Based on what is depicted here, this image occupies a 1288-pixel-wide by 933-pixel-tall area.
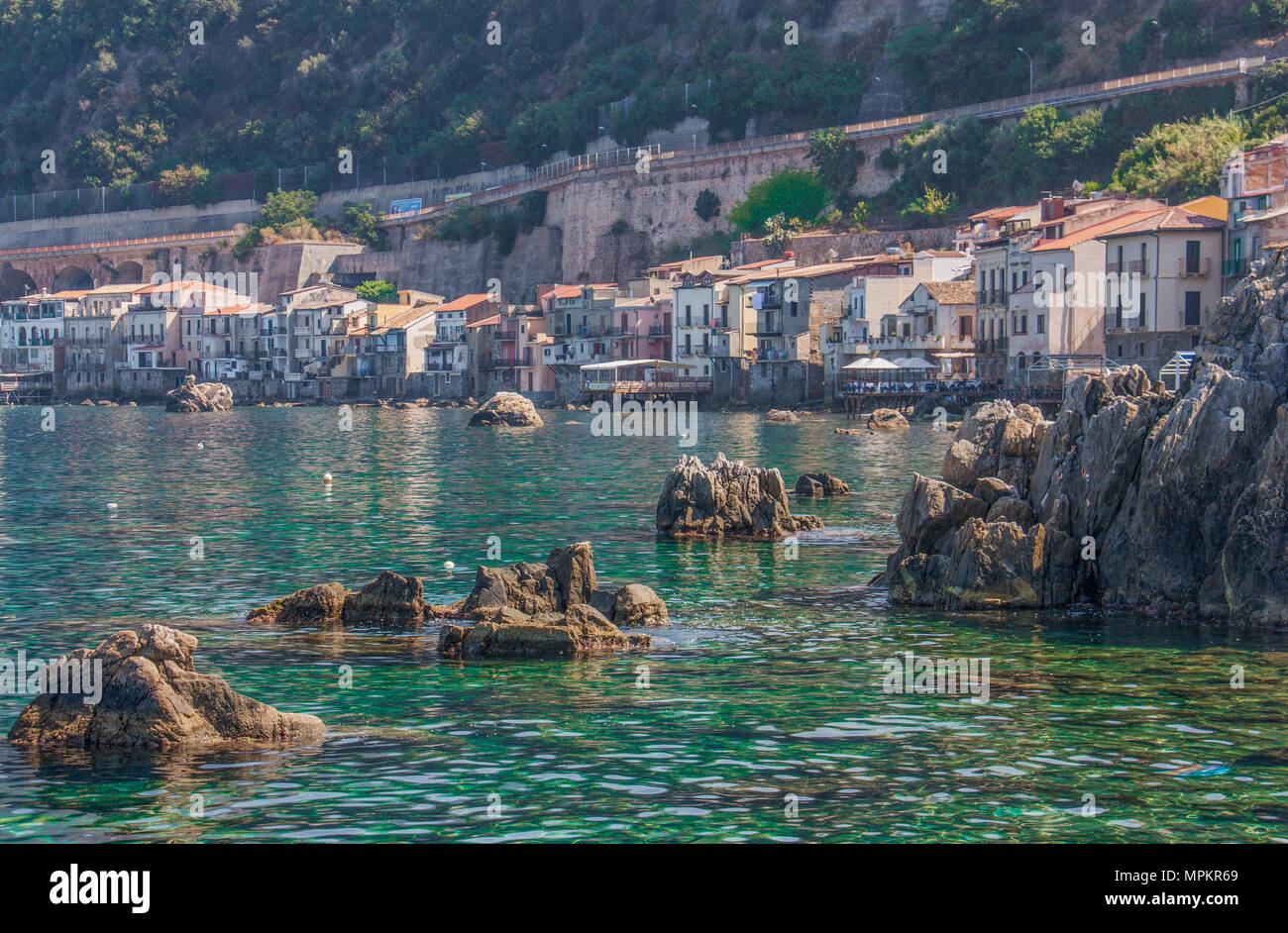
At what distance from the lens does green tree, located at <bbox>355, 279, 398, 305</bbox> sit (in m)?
126

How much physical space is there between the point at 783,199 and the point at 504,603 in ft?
287

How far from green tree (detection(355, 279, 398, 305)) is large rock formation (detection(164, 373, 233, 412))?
62.1 feet

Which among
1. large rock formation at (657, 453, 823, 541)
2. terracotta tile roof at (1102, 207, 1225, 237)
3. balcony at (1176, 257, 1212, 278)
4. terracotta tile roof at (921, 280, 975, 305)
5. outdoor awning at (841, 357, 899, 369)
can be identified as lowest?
large rock formation at (657, 453, 823, 541)

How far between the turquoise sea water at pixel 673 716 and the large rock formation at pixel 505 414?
4455 cm

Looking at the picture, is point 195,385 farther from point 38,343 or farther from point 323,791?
point 323,791

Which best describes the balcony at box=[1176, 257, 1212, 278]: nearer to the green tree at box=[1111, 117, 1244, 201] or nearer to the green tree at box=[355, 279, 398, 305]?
the green tree at box=[1111, 117, 1244, 201]

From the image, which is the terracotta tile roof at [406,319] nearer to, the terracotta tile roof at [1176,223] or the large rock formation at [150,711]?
the terracotta tile roof at [1176,223]

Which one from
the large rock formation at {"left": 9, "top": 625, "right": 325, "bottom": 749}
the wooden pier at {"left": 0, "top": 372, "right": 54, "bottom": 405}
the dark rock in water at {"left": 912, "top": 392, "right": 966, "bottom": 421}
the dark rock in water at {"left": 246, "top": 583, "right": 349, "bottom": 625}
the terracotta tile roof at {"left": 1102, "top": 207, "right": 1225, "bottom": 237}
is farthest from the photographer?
the wooden pier at {"left": 0, "top": 372, "right": 54, "bottom": 405}

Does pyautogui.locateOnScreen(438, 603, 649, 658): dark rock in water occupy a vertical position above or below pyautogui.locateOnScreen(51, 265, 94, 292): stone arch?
below

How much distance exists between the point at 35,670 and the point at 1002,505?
12.6 m

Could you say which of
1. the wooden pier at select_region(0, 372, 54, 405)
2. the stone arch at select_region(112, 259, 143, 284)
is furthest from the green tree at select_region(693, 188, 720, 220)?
the stone arch at select_region(112, 259, 143, 284)

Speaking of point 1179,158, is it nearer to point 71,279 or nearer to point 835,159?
point 835,159

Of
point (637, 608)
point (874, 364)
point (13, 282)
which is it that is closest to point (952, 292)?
point (874, 364)

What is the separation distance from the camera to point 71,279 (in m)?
151
